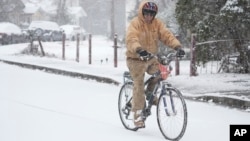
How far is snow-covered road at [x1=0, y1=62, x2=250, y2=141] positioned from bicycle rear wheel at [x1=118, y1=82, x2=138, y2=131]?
0.43ft

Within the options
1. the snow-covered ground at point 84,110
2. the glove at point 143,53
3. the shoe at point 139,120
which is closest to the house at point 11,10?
the snow-covered ground at point 84,110

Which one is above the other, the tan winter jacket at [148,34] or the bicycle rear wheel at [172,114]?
the tan winter jacket at [148,34]

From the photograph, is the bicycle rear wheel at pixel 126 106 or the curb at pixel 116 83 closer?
the bicycle rear wheel at pixel 126 106

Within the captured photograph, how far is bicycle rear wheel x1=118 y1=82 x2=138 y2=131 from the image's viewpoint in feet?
27.6

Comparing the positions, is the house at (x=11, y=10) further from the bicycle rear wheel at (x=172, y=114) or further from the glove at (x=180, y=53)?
the glove at (x=180, y=53)

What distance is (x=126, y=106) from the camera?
8453mm

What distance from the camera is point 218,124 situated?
8.89 m

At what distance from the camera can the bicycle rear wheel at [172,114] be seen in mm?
7266

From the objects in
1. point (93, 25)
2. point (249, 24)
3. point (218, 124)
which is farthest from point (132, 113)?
point (93, 25)

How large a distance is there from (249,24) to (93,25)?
69.5m

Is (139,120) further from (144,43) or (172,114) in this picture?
(144,43)

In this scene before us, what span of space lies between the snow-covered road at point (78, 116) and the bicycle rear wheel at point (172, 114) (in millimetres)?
257

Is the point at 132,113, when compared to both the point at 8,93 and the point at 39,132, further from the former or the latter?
the point at 8,93

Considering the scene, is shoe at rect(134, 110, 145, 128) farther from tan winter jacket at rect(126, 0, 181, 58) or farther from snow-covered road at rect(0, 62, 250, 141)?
tan winter jacket at rect(126, 0, 181, 58)
